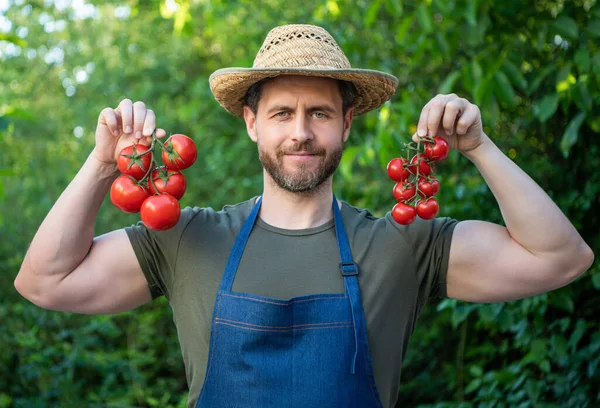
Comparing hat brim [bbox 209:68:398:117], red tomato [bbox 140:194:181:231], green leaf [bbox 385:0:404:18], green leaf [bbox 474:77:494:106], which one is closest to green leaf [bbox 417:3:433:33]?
green leaf [bbox 385:0:404:18]

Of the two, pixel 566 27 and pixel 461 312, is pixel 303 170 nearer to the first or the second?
pixel 566 27

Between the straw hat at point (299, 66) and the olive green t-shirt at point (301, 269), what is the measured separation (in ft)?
1.33

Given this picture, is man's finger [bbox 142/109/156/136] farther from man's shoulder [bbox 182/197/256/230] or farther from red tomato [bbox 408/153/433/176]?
red tomato [bbox 408/153/433/176]

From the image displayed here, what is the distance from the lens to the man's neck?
6.34ft

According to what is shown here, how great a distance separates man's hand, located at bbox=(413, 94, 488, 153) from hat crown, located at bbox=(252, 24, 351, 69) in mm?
330

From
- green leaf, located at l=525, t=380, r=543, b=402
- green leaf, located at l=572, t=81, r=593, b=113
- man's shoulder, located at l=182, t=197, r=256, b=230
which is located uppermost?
green leaf, located at l=572, t=81, r=593, b=113

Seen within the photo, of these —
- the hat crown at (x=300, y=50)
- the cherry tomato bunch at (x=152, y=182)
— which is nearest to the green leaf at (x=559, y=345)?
the hat crown at (x=300, y=50)

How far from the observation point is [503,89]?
277cm

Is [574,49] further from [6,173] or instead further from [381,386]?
[6,173]

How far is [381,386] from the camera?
178cm

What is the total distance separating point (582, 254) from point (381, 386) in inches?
25.3

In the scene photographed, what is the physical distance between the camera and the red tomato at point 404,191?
176cm

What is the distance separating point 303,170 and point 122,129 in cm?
49

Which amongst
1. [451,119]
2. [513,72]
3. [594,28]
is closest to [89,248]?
[451,119]
